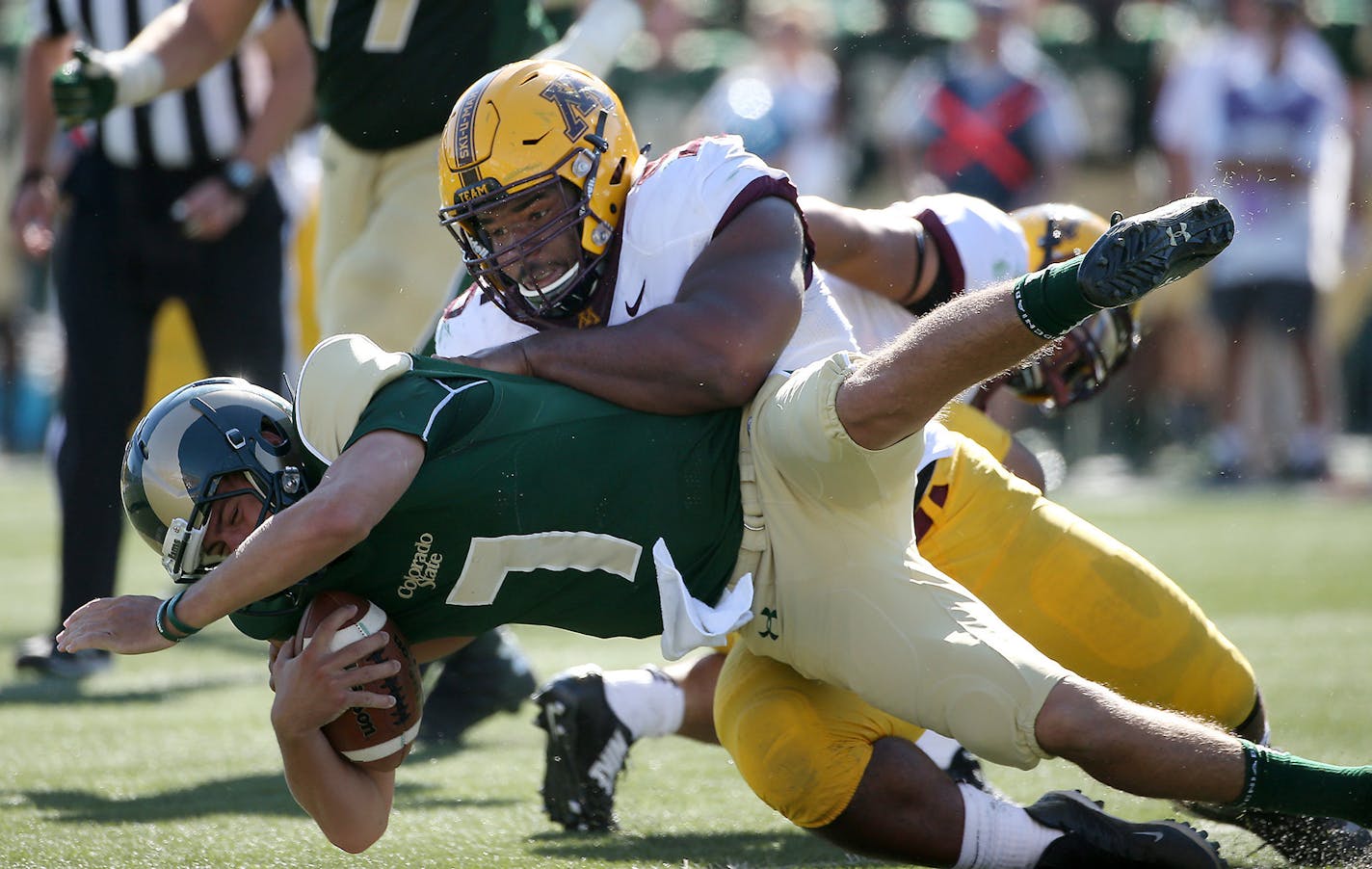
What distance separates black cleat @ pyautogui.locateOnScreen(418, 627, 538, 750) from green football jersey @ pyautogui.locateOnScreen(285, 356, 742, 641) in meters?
1.31

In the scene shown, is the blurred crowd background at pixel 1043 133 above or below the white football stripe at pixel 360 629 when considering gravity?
below

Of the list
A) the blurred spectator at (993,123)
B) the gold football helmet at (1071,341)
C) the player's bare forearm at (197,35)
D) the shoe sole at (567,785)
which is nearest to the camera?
the shoe sole at (567,785)

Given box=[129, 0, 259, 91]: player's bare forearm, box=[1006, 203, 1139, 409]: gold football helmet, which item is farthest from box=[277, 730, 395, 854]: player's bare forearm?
box=[129, 0, 259, 91]: player's bare forearm

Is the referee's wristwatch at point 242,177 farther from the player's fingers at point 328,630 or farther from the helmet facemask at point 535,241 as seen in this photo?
the player's fingers at point 328,630

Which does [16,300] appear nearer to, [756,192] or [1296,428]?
[1296,428]

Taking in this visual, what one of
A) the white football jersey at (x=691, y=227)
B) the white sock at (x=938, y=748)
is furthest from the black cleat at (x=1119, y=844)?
the white football jersey at (x=691, y=227)

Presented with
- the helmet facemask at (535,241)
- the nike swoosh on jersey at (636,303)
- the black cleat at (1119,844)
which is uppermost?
the helmet facemask at (535,241)

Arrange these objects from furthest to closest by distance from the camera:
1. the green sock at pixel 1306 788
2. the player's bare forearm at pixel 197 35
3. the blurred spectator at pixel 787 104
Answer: the blurred spectator at pixel 787 104, the player's bare forearm at pixel 197 35, the green sock at pixel 1306 788

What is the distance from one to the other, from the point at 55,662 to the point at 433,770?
1639 millimetres

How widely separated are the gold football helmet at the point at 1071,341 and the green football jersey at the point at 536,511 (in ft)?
3.33

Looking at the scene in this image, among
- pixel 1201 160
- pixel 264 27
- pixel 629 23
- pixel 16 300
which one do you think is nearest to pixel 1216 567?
pixel 1201 160

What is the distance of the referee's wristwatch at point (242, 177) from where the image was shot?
5281 mm

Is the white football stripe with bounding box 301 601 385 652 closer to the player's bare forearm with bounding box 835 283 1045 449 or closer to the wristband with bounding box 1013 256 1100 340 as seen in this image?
the player's bare forearm with bounding box 835 283 1045 449

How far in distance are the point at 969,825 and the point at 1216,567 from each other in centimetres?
418
